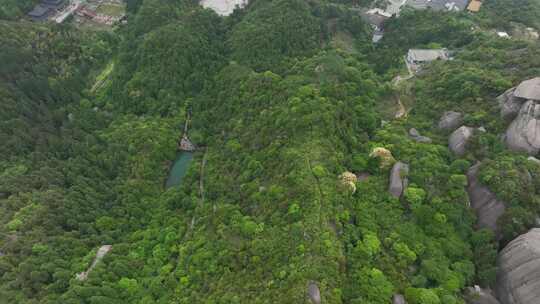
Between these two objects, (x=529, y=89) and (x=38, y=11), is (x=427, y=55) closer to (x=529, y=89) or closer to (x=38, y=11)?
(x=529, y=89)

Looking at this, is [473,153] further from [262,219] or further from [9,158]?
[9,158]

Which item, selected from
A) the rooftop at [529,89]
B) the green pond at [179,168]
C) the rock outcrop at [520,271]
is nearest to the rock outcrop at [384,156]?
the rock outcrop at [520,271]

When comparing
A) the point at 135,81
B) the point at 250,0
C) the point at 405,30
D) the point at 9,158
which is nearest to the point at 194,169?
the point at 135,81

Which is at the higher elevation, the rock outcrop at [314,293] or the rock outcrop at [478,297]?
the rock outcrop at [314,293]

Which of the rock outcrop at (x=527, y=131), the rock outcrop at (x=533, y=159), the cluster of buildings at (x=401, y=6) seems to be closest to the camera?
the rock outcrop at (x=533, y=159)

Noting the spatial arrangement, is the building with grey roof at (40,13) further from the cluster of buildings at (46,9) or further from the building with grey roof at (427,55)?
the building with grey roof at (427,55)

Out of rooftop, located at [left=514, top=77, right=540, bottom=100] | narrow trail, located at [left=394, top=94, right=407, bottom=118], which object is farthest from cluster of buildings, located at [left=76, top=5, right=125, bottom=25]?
rooftop, located at [left=514, top=77, right=540, bottom=100]
